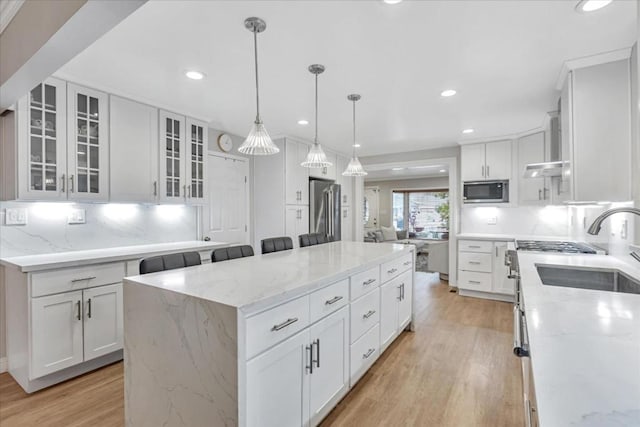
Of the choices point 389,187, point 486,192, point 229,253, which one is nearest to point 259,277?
point 229,253

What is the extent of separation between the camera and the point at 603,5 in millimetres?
1666

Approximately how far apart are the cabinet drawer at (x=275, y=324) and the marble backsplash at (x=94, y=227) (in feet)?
7.80

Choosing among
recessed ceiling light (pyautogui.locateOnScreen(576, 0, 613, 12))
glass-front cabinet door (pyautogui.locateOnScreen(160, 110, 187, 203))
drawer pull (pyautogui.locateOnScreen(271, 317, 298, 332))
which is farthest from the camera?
glass-front cabinet door (pyautogui.locateOnScreen(160, 110, 187, 203))

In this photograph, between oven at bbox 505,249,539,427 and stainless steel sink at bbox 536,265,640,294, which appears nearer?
oven at bbox 505,249,539,427

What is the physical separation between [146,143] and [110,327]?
1.66 m

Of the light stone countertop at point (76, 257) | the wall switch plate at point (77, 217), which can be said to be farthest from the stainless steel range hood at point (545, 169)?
the wall switch plate at point (77, 217)

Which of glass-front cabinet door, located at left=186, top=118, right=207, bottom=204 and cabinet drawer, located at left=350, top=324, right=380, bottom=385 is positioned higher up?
glass-front cabinet door, located at left=186, top=118, right=207, bottom=204

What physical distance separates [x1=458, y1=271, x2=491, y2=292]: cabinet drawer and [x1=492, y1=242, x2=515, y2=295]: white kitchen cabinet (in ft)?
0.29

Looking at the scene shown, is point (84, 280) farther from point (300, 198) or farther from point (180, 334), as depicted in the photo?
point (300, 198)

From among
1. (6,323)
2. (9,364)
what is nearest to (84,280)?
(6,323)

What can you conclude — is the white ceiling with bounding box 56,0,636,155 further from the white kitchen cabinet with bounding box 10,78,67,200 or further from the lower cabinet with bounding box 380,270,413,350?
the lower cabinet with bounding box 380,270,413,350

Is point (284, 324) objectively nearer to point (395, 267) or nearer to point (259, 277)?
point (259, 277)

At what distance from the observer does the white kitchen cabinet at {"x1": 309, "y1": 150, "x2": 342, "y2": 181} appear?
16.4ft

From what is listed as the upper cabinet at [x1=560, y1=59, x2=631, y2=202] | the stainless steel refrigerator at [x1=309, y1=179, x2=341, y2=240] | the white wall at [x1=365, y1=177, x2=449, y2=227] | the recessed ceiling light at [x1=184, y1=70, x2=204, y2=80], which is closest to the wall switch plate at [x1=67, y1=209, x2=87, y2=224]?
the recessed ceiling light at [x1=184, y1=70, x2=204, y2=80]
